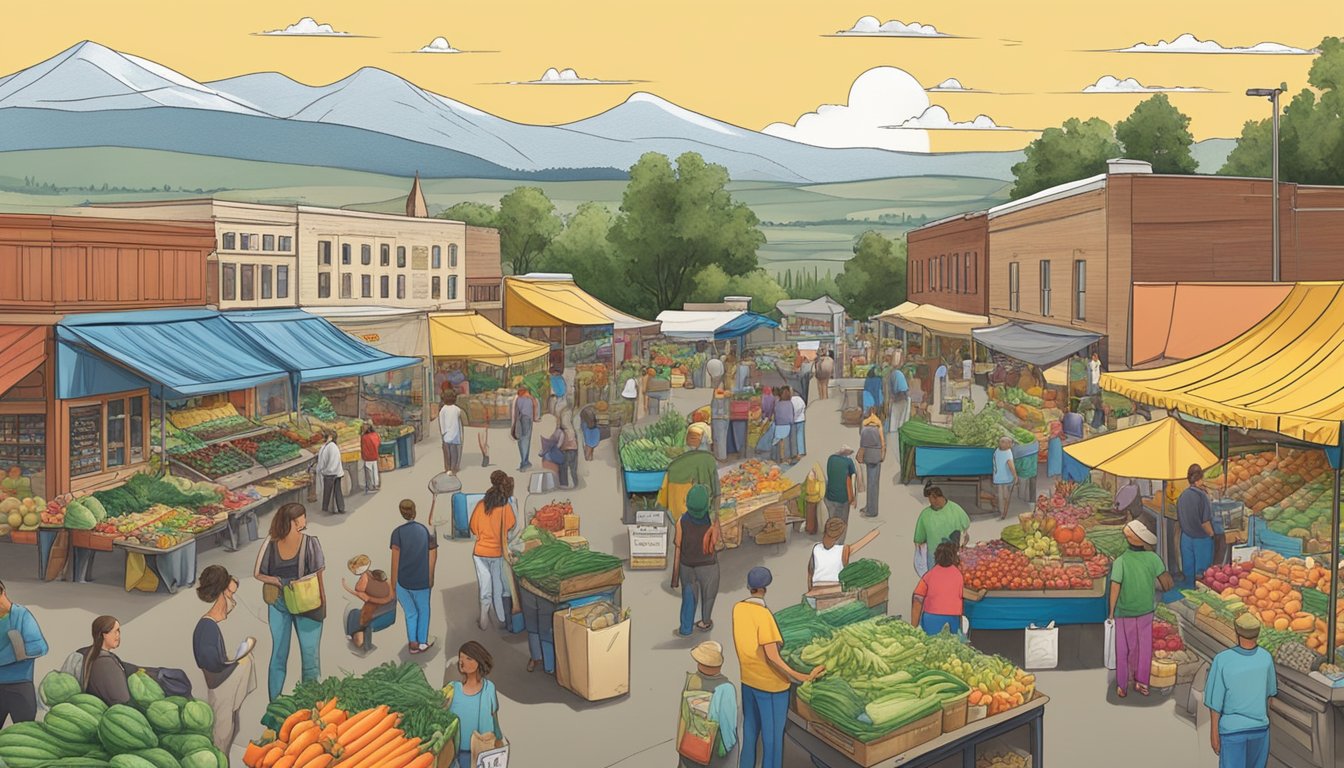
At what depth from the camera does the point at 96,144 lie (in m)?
119

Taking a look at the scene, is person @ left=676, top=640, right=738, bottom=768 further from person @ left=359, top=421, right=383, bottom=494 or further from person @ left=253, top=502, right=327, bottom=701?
person @ left=359, top=421, right=383, bottom=494

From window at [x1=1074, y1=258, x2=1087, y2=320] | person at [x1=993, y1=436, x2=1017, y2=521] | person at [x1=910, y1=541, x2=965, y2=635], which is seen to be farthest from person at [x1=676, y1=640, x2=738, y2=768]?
window at [x1=1074, y1=258, x2=1087, y2=320]

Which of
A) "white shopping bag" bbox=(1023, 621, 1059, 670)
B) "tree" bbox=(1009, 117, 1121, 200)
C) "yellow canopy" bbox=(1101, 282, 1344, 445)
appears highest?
"tree" bbox=(1009, 117, 1121, 200)

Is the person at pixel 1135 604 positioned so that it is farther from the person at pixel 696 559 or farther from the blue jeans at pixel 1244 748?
the person at pixel 696 559

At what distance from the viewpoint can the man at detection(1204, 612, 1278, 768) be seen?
746 centimetres

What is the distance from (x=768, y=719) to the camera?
25.3 ft

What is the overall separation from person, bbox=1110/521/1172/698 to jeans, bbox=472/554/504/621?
18.7ft

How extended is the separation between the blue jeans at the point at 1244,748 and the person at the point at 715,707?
3262 millimetres

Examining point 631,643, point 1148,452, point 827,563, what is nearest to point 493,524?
point 631,643

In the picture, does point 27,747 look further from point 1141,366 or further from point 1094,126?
point 1094,126

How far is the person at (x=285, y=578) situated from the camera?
9289 millimetres

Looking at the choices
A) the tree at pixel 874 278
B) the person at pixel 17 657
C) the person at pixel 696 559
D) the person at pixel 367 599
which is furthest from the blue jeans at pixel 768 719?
the tree at pixel 874 278

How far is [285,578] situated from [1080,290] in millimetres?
25767

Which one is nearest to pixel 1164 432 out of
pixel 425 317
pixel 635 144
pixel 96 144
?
pixel 425 317
